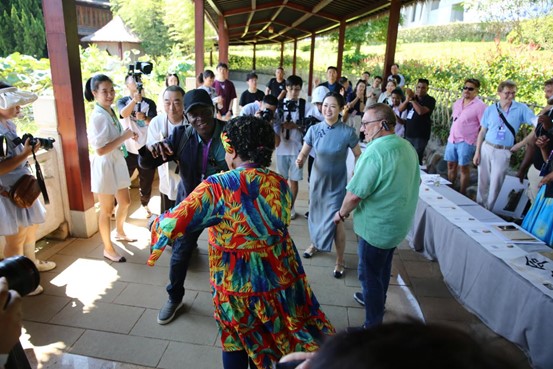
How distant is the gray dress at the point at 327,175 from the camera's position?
3639mm

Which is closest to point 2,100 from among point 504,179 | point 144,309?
point 144,309

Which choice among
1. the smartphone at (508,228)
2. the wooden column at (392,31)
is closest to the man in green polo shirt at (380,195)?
the smartphone at (508,228)

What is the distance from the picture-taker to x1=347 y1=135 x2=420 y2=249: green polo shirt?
246 centimetres

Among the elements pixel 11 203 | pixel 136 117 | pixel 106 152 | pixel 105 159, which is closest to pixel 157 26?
pixel 136 117

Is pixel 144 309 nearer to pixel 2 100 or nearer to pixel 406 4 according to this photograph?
pixel 2 100

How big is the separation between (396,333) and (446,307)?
3.11 m

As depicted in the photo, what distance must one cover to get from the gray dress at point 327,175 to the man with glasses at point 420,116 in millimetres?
2927

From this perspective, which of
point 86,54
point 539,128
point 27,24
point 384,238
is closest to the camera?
point 384,238

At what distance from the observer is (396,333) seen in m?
0.62

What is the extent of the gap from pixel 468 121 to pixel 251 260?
4573mm

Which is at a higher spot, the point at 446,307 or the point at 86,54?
the point at 86,54

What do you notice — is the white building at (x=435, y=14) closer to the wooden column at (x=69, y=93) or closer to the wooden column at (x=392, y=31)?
the wooden column at (x=392, y=31)

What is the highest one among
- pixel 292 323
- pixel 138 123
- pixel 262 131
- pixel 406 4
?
pixel 406 4

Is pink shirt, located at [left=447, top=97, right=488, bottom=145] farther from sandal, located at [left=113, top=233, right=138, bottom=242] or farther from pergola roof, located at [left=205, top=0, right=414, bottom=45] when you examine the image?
sandal, located at [left=113, top=233, right=138, bottom=242]
